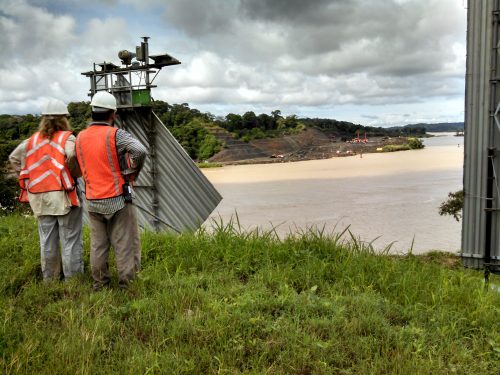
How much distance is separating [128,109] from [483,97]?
24.0ft

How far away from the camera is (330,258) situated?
4.63m

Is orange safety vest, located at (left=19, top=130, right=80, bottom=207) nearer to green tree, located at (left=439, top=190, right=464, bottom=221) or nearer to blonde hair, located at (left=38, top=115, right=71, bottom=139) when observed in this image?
blonde hair, located at (left=38, top=115, right=71, bottom=139)

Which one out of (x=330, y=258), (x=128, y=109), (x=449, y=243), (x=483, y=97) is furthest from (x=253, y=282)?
(x=449, y=243)

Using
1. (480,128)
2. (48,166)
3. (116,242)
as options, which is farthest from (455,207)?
(48,166)

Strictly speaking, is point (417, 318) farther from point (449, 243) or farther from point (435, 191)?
point (435, 191)

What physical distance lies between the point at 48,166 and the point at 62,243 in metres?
0.69

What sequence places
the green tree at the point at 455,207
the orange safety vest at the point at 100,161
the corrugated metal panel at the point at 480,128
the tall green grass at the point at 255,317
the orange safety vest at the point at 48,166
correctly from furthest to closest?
the green tree at the point at 455,207
the corrugated metal panel at the point at 480,128
the orange safety vest at the point at 48,166
the orange safety vest at the point at 100,161
the tall green grass at the point at 255,317

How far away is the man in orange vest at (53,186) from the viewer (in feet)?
12.8

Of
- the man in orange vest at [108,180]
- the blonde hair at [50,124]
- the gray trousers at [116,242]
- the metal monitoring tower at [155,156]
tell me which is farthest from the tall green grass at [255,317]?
the metal monitoring tower at [155,156]

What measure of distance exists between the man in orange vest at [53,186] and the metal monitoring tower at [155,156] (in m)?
5.65

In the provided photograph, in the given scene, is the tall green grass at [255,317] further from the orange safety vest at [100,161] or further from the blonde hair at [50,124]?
the blonde hair at [50,124]

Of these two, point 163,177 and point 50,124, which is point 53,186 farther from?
point 163,177

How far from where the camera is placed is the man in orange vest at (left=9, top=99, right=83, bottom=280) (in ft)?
12.8

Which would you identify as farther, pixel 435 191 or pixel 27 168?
pixel 435 191
